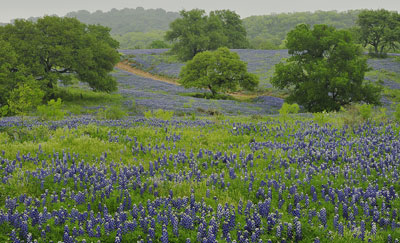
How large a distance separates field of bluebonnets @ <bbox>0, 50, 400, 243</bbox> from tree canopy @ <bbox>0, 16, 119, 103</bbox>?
62.6 feet

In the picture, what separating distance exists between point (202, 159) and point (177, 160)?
1.99 ft

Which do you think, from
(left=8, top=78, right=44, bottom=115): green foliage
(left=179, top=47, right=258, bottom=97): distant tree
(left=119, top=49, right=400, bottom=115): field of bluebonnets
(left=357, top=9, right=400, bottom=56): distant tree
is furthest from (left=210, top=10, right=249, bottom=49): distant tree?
(left=8, top=78, right=44, bottom=115): green foliage

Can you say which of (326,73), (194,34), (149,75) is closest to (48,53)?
(326,73)

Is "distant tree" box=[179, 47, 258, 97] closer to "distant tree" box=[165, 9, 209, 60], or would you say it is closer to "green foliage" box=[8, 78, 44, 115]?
"distant tree" box=[165, 9, 209, 60]

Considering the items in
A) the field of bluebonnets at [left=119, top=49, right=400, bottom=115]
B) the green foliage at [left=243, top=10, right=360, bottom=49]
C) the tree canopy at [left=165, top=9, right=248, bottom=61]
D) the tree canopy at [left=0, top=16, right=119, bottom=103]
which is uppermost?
the green foliage at [left=243, top=10, right=360, bottom=49]

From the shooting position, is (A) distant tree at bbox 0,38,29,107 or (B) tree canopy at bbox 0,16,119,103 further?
(B) tree canopy at bbox 0,16,119,103

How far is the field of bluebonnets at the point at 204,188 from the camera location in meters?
4.18

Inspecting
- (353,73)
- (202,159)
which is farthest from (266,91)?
(202,159)

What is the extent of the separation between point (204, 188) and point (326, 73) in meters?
25.0

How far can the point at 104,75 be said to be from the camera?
108 ft

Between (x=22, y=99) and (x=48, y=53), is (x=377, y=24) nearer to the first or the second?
(x=48, y=53)

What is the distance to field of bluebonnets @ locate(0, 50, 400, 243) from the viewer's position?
4176 mm

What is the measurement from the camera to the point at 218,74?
39.6 m

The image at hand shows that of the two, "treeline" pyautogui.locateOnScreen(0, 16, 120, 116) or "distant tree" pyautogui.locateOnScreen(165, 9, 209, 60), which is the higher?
"distant tree" pyautogui.locateOnScreen(165, 9, 209, 60)
